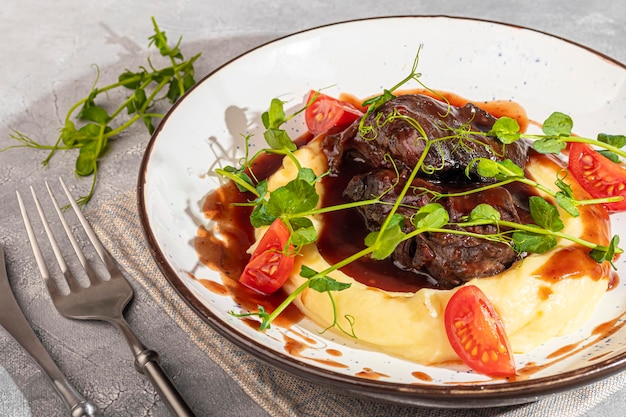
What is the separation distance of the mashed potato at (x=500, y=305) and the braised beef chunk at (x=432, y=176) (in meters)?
0.18

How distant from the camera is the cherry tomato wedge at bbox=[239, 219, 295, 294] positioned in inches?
141

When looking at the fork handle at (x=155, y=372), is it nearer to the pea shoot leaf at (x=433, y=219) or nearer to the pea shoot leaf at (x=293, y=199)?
the pea shoot leaf at (x=293, y=199)

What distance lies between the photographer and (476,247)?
3648 millimetres

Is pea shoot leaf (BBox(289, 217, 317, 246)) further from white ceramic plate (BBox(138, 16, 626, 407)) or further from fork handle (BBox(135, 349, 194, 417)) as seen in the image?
fork handle (BBox(135, 349, 194, 417))

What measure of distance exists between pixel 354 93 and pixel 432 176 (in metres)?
1.24

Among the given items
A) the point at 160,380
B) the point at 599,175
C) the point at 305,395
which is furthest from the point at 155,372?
the point at 599,175

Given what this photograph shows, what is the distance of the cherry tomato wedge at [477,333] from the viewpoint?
304 centimetres

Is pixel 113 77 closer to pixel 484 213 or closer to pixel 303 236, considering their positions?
pixel 303 236

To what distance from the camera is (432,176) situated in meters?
4.17

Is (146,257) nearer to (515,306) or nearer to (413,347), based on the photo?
(413,347)

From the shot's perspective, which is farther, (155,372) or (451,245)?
(451,245)

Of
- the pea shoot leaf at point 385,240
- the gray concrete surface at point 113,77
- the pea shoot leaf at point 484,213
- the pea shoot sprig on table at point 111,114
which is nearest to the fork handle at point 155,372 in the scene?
the gray concrete surface at point 113,77

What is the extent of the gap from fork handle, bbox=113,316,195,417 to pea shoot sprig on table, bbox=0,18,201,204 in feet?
5.22

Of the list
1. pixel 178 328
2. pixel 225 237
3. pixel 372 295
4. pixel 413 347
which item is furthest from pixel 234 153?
pixel 413 347
